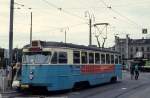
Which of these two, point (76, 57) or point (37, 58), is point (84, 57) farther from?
point (37, 58)

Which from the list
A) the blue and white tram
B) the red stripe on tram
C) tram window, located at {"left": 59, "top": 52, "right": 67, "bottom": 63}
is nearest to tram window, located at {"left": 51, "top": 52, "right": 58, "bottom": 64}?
Answer: the blue and white tram

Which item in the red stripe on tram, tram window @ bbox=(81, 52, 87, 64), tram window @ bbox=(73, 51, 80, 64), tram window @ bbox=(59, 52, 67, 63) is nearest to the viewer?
tram window @ bbox=(59, 52, 67, 63)

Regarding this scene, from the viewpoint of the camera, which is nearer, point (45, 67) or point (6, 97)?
point (6, 97)

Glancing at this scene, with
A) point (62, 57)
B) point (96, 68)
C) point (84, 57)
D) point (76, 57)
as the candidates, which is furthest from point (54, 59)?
point (96, 68)

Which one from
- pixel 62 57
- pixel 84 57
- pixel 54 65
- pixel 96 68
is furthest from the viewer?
pixel 96 68

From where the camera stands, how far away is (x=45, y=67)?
21.9m

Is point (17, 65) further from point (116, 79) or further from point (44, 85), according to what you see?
point (116, 79)

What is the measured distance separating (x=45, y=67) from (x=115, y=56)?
11.1 metres

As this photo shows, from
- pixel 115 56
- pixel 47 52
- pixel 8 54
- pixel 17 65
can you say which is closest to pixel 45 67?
pixel 47 52

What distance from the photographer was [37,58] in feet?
73.4

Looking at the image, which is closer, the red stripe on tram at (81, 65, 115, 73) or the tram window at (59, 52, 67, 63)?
the tram window at (59, 52, 67, 63)

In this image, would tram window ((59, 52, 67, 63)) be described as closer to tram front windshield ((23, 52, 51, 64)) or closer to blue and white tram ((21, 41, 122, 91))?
blue and white tram ((21, 41, 122, 91))

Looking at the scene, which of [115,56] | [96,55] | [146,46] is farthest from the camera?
[146,46]

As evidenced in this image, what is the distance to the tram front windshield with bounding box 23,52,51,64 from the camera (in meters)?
22.2
